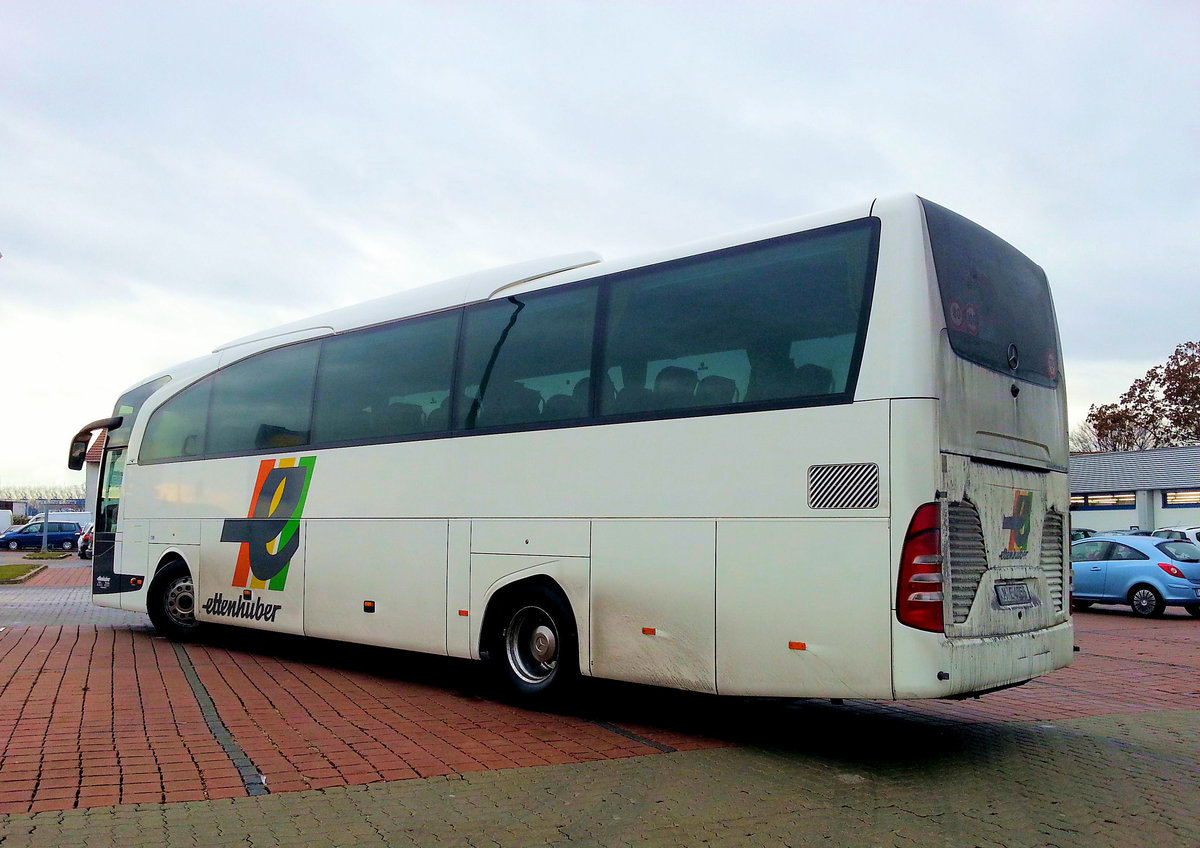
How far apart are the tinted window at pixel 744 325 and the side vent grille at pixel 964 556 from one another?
1.00m

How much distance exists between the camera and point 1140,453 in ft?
174

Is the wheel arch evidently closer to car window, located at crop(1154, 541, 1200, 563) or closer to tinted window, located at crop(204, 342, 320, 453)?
tinted window, located at crop(204, 342, 320, 453)

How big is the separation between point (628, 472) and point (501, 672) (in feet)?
7.34

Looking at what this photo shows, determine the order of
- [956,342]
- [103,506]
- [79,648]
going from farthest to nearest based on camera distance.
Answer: [103,506]
[79,648]
[956,342]

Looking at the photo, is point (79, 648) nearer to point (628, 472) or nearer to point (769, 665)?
point (628, 472)

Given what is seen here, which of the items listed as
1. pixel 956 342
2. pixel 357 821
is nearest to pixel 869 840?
pixel 357 821

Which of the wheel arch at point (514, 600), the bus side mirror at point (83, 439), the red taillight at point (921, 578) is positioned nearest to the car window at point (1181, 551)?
the wheel arch at point (514, 600)

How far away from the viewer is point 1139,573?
19.9m

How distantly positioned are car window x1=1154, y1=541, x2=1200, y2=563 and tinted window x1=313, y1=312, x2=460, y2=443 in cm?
1577

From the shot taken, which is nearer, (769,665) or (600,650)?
(769,665)

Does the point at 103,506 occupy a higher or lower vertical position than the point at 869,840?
higher

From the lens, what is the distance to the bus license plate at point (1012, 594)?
22.5 feet

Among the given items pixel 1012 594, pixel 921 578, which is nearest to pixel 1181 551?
pixel 1012 594

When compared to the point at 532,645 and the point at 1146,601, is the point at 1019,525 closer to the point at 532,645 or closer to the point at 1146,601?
the point at 532,645
